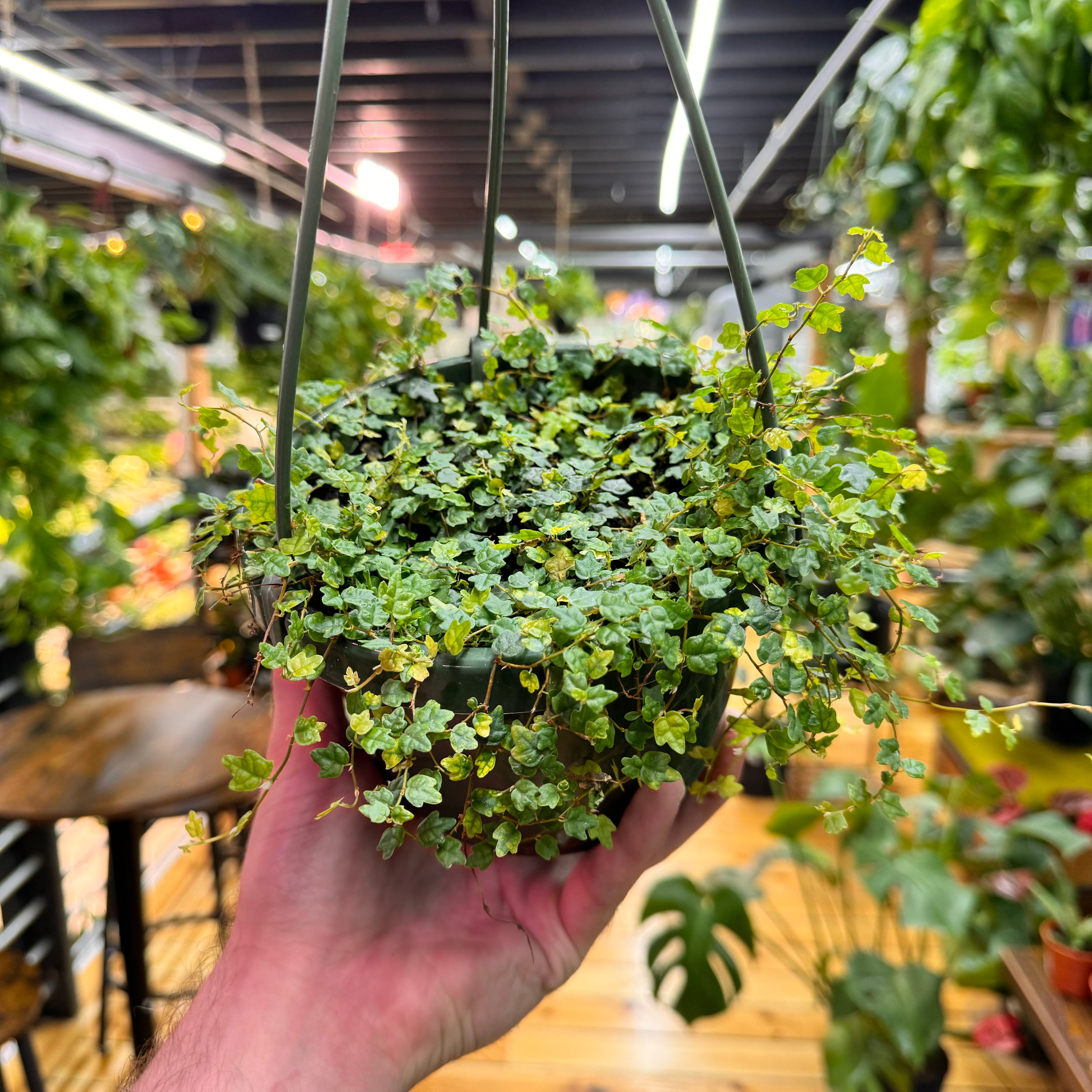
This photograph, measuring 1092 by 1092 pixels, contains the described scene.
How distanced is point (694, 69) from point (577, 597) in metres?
2.33

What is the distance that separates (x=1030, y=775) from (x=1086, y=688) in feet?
1.08

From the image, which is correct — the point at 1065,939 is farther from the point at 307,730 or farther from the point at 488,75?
the point at 488,75

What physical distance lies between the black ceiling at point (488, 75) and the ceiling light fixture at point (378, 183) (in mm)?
563

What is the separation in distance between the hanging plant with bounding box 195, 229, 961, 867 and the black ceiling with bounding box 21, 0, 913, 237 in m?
3.73

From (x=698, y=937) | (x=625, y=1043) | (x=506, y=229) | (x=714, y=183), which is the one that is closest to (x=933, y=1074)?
(x=698, y=937)

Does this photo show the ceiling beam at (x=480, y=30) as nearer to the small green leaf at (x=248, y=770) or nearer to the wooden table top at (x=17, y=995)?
the wooden table top at (x=17, y=995)

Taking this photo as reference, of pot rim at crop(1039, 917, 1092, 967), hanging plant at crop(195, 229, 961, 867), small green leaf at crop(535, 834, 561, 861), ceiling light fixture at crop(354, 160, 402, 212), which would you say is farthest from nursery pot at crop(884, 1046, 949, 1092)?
ceiling light fixture at crop(354, 160, 402, 212)

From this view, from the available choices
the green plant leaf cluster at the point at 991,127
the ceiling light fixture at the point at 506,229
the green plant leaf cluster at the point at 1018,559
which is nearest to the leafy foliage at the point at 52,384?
the green plant leaf cluster at the point at 991,127

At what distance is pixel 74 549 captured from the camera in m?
2.85

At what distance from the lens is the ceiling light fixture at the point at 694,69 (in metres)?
2.05

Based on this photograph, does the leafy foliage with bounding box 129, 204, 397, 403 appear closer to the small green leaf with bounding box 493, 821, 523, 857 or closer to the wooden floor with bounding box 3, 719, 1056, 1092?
the wooden floor with bounding box 3, 719, 1056, 1092

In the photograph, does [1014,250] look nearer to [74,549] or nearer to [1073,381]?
[1073,381]

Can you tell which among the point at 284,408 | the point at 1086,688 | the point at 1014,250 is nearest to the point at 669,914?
the point at 1086,688

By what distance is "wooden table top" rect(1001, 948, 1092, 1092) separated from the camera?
1281 millimetres
